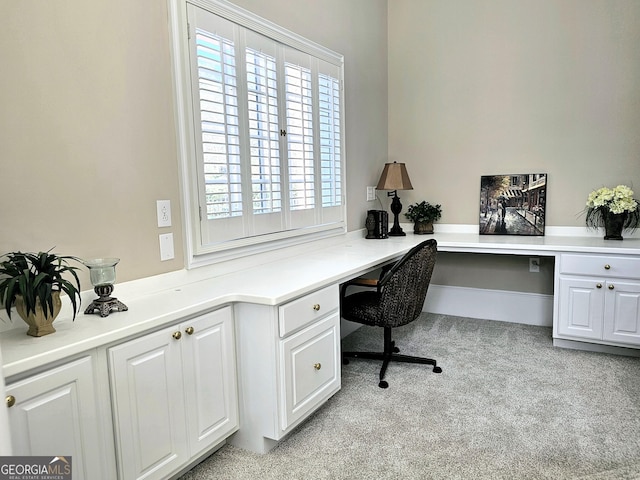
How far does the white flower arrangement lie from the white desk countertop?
184 millimetres

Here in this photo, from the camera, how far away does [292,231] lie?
9.97 ft

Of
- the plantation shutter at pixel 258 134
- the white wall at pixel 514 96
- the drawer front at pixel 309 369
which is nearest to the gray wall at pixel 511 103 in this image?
the white wall at pixel 514 96

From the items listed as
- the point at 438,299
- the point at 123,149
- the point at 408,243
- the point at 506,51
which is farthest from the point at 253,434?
the point at 506,51

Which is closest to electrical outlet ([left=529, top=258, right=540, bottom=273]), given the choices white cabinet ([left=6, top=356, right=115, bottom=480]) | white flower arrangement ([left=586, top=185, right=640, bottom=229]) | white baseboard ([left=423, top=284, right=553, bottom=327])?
white baseboard ([left=423, top=284, right=553, bottom=327])

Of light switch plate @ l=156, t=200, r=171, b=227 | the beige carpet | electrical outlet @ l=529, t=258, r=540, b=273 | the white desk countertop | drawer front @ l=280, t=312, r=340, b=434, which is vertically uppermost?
light switch plate @ l=156, t=200, r=171, b=227

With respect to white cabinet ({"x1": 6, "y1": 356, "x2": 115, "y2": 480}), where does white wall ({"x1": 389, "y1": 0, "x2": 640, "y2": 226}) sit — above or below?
above

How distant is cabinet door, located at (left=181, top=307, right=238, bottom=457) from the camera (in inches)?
73.9

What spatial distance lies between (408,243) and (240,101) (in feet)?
5.66

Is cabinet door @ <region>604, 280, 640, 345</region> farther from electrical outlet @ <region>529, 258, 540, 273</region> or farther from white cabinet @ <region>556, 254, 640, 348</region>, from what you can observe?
electrical outlet @ <region>529, 258, 540, 273</region>

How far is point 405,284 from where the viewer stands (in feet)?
9.12

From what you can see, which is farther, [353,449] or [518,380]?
[518,380]

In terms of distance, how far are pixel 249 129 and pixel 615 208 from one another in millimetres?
2646

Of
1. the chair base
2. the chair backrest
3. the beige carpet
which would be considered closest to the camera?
the beige carpet

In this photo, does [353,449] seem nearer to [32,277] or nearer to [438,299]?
[32,277]
